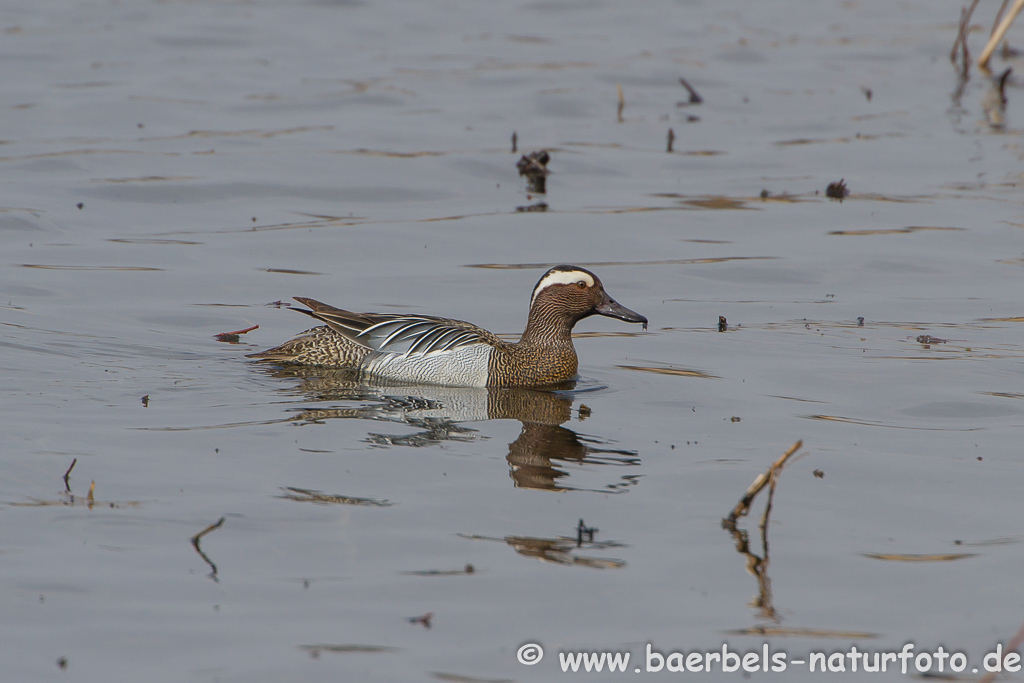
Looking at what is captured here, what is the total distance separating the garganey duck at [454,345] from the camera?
365 inches

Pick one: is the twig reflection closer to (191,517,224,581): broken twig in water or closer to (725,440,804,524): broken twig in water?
(725,440,804,524): broken twig in water

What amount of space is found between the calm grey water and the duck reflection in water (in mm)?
48

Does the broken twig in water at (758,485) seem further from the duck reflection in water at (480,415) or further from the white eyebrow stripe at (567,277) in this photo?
the white eyebrow stripe at (567,277)

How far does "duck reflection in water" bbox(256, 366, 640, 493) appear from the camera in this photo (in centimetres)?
734

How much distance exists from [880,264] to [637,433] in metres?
5.43

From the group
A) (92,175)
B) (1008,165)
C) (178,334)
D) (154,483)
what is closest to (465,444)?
(154,483)

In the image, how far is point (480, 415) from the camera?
27.9ft

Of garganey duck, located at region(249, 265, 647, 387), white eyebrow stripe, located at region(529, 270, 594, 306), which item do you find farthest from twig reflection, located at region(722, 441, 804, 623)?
white eyebrow stripe, located at region(529, 270, 594, 306)

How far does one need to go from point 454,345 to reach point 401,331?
370mm

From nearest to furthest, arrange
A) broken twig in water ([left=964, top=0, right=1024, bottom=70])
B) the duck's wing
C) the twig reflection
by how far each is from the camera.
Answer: the twig reflection → the duck's wing → broken twig in water ([left=964, top=0, right=1024, bottom=70])

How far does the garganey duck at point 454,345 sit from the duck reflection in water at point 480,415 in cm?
10

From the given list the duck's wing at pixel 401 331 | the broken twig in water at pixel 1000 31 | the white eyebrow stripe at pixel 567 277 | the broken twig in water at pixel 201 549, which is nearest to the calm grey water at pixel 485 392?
the broken twig in water at pixel 201 549

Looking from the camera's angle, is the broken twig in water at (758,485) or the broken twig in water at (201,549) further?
the broken twig in water at (758,485)

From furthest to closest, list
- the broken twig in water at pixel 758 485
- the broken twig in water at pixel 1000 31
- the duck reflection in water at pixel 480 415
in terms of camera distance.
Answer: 1. the broken twig in water at pixel 1000 31
2. the duck reflection in water at pixel 480 415
3. the broken twig in water at pixel 758 485
